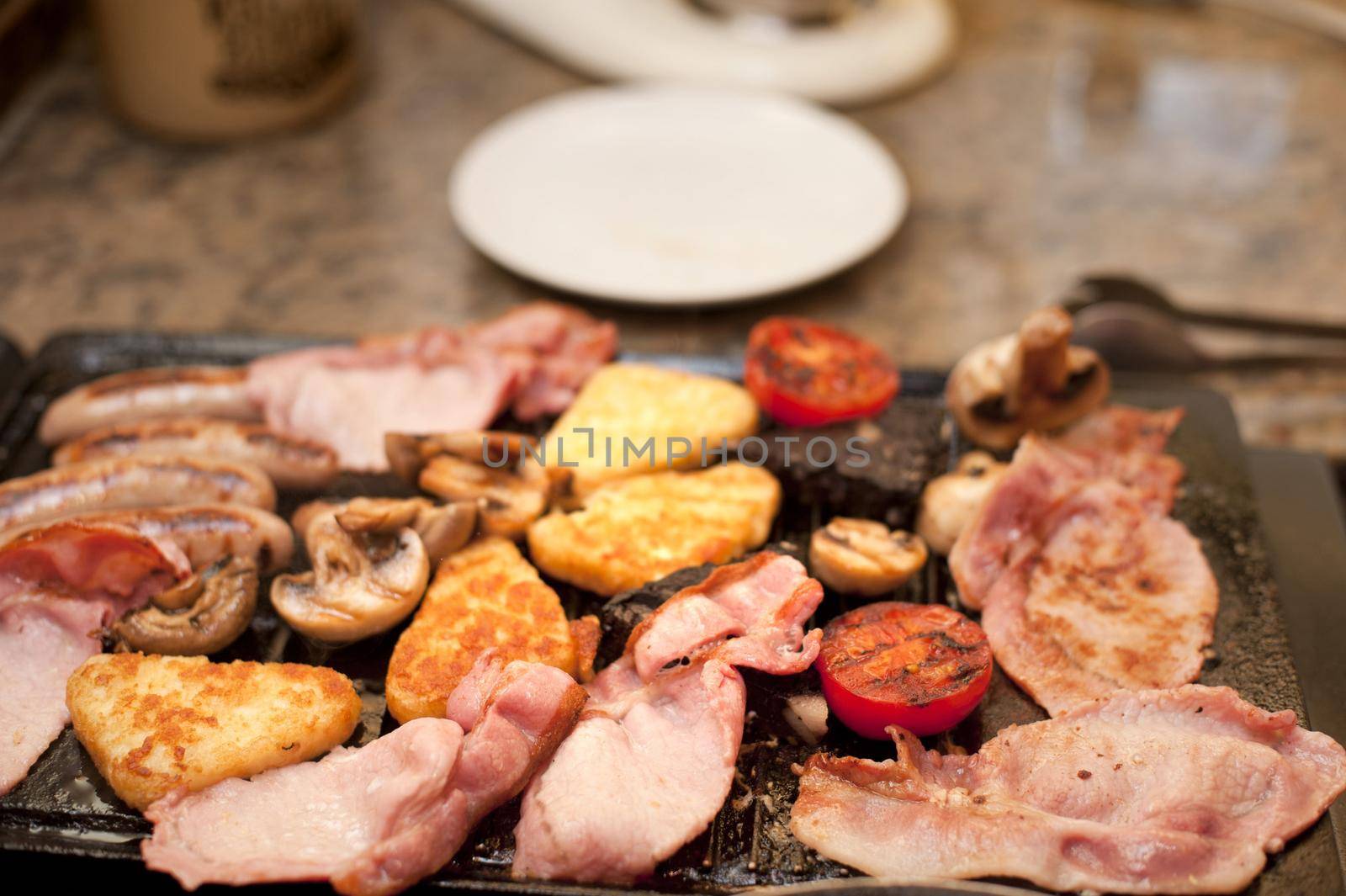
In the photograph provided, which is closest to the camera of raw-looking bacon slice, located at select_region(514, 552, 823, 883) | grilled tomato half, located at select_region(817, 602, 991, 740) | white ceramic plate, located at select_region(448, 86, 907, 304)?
raw-looking bacon slice, located at select_region(514, 552, 823, 883)

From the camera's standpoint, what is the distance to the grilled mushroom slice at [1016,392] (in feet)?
8.70

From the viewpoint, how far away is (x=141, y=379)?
9.02ft

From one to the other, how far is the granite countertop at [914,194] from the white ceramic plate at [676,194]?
0.79ft

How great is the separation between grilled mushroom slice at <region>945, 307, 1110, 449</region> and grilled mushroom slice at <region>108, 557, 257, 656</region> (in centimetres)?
165

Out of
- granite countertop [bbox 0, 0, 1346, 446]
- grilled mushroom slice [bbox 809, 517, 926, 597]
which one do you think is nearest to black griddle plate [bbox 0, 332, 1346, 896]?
grilled mushroom slice [bbox 809, 517, 926, 597]

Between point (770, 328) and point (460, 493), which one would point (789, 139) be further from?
point (460, 493)

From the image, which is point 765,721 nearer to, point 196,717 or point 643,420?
point 643,420

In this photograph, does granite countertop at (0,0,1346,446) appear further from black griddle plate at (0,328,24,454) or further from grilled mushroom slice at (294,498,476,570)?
grilled mushroom slice at (294,498,476,570)

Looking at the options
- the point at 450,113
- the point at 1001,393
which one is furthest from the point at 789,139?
the point at 1001,393

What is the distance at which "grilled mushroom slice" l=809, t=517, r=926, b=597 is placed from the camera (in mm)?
2330

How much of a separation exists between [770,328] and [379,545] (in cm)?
111

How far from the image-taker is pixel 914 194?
4.76 metres

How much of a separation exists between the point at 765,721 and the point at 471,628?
1.96 feet

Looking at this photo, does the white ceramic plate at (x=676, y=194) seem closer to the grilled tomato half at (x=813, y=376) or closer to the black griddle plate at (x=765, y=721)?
the grilled tomato half at (x=813, y=376)
